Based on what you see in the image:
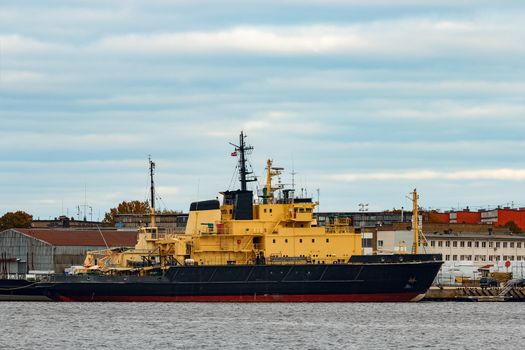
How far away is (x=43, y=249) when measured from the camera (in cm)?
11712

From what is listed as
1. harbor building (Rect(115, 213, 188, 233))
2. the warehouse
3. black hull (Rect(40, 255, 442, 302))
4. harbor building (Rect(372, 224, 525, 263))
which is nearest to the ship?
black hull (Rect(40, 255, 442, 302))

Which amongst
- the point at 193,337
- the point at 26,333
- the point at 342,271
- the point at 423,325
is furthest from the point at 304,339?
the point at 342,271

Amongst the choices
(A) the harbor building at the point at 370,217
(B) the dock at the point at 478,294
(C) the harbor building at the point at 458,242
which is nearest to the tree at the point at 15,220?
(A) the harbor building at the point at 370,217

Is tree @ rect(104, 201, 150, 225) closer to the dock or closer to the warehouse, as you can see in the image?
the warehouse

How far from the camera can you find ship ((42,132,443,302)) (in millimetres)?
80750

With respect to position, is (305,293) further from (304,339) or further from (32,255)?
(32,255)

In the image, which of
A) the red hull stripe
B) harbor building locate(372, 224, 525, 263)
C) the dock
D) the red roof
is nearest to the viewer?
the red hull stripe

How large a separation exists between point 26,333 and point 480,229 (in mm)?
80225

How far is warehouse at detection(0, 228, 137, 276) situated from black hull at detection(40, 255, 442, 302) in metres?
32.3

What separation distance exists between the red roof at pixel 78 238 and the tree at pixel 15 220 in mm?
39825

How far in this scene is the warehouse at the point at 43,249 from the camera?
117m

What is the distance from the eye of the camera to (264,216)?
83.4 m

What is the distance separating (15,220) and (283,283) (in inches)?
3517

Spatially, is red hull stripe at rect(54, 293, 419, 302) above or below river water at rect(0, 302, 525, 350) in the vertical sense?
above
